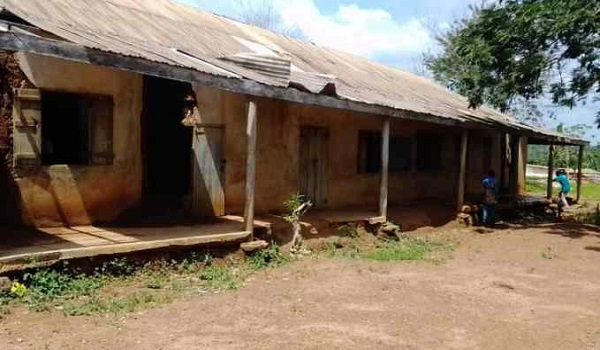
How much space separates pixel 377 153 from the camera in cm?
1488

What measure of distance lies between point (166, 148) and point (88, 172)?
2.24 metres

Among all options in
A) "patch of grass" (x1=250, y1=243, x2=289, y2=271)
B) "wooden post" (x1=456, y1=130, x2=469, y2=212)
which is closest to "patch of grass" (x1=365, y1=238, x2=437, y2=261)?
"patch of grass" (x1=250, y1=243, x2=289, y2=271)

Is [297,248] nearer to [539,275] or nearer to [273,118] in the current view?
[273,118]

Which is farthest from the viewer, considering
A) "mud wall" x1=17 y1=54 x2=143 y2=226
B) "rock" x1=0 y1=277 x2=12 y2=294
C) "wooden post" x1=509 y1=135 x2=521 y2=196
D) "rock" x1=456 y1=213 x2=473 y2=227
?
"wooden post" x1=509 y1=135 x2=521 y2=196

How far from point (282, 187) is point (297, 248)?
2.16m

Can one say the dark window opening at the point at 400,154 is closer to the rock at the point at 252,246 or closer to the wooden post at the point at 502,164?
the wooden post at the point at 502,164

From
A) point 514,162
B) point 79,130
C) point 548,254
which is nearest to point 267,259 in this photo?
point 79,130

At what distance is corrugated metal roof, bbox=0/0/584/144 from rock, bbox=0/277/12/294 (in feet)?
9.06

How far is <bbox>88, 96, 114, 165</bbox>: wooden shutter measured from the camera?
927 cm

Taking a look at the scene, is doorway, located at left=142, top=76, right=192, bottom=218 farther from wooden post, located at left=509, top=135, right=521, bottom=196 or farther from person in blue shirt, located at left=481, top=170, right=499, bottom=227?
wooden post, located at left=509, top=135, right=521, bottom=196

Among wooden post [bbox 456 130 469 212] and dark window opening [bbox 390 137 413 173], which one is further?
dark window opening [bbox 390 137 413 173]

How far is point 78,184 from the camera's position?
907cm

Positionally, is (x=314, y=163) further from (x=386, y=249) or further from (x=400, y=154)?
(x=400, y=154)

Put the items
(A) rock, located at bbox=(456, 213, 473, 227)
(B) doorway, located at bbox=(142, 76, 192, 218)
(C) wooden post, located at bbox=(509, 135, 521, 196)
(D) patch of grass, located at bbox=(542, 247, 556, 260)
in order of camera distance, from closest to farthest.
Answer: (B) doorway, located at bbox=(142, 76, 192, 218) < (D) patch of grass, located at bbox=(542, 247, 556, 260) < (A) rock, located at bbox=(456, 213, 473, 227) < (C) wooden post, located at bbox=(509, 135, 521, 196)
